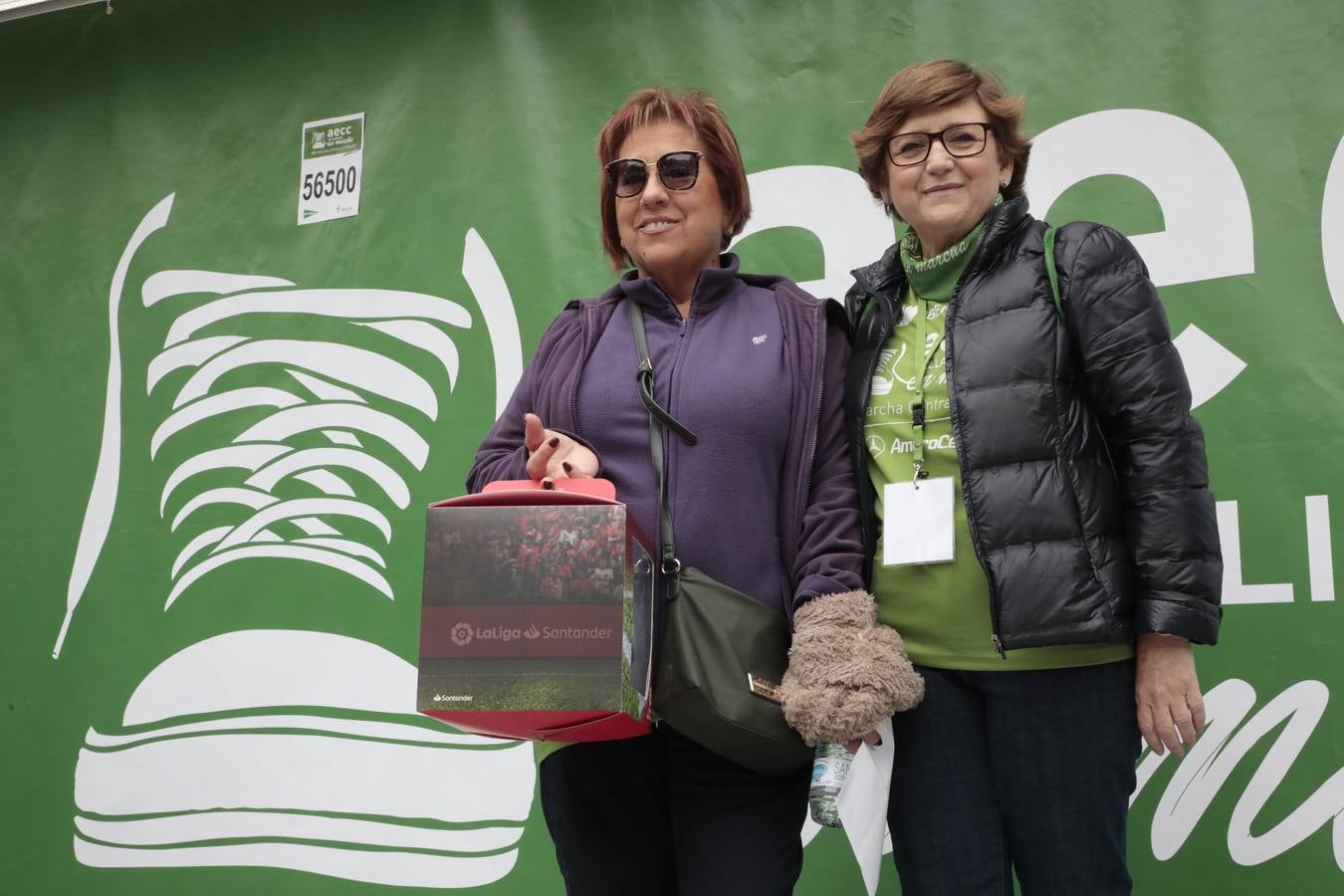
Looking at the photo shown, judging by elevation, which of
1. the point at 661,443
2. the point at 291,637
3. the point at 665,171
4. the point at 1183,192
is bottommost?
the point at 291,637

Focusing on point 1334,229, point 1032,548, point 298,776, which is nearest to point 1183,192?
point 1334,229

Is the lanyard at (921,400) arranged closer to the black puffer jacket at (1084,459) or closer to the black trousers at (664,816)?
the black puffer jacket at (1084,459)

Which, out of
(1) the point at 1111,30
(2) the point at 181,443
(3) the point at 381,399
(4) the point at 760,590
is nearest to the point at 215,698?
(2) the point at 181,443

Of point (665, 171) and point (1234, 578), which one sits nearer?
point (665, 171)

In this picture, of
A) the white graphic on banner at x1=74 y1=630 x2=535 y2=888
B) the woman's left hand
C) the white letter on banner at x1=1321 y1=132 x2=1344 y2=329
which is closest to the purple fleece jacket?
the woman's left hand

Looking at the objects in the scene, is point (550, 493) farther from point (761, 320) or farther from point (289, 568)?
point (289, 568)

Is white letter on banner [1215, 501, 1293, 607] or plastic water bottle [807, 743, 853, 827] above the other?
white letter on banner [1215, 501, 1293, 607]

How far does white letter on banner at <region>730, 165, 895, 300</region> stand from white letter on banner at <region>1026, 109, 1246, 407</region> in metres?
0.39

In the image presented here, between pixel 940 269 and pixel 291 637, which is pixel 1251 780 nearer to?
pixel 940 269

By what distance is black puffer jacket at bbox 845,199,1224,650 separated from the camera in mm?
1425

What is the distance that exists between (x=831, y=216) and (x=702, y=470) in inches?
47.4

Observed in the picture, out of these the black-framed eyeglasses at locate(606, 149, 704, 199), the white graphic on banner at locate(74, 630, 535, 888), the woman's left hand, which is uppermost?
the black-framed eyeglasses at locate(606, 149, 704, 199)

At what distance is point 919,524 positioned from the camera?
4.96 feet

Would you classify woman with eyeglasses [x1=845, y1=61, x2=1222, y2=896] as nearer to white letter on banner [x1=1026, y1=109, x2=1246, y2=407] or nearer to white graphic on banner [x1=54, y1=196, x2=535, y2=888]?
white letter on banner [x1=1026, y1=109, x2=1246, y2=407]
